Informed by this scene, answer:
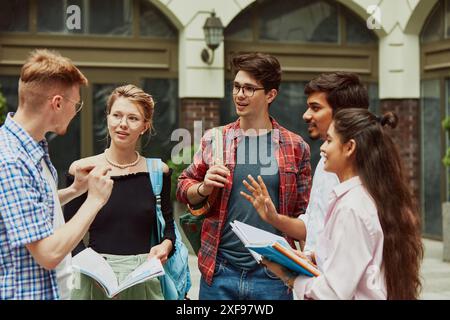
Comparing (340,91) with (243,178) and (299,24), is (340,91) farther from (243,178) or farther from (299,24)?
(299,24)

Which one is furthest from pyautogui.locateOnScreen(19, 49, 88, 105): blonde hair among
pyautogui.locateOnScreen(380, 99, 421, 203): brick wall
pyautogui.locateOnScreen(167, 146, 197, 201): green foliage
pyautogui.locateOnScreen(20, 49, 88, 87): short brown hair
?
pyautogui.locateOnScreen(380, 99, 421, 203): brick wall

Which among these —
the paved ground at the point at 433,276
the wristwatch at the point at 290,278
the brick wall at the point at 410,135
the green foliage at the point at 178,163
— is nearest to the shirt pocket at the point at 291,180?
the wristwatch at the point at 290,278

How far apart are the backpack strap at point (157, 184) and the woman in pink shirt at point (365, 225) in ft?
2.59

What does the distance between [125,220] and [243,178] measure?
0.57m

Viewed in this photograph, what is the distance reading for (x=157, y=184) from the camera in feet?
11.1

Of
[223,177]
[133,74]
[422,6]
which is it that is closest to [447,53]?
[422,6]

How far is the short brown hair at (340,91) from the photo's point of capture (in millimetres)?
3336

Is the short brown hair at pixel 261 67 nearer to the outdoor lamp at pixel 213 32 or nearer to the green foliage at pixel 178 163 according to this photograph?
the green foliage at pixel 178 163

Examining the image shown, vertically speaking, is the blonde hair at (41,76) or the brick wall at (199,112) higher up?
the brick wall at (199,112)

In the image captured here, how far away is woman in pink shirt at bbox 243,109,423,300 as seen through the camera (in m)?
2.45

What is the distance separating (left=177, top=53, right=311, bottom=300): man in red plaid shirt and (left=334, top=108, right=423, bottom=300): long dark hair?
2.57 feet

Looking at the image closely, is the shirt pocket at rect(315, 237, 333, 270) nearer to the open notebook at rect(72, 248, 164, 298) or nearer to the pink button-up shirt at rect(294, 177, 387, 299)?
the pink button-up shirt at rect(294, 177, 387, 299)

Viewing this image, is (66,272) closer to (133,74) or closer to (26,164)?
(26,164)

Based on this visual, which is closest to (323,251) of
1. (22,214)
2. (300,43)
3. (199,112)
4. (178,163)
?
(22,214)
